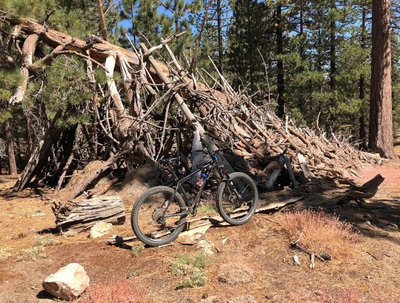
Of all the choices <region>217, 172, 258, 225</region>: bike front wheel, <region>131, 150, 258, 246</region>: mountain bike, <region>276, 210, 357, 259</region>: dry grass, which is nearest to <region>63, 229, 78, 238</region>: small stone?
<region>131, 150, 258, 246</region>: mountain bike

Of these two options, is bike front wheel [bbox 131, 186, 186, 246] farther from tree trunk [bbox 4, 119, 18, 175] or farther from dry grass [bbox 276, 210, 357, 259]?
tree trunk [bbox 4, 119, 18, 175]

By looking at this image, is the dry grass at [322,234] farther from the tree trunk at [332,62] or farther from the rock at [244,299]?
the tree trunk at [332,62]

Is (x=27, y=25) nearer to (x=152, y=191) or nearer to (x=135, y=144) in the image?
(x=135, y=144)

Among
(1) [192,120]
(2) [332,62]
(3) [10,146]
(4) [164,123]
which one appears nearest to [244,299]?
(1) [192,120]

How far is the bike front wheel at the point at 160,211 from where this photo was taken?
3.85 metres

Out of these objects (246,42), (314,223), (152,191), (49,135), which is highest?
(246,42)

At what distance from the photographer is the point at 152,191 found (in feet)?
12.8

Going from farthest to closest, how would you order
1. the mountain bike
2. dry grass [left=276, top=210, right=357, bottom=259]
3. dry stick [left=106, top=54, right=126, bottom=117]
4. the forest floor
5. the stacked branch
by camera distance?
1. dry stick [left=106, top=54, right=126, bottom=117]
2. the stacked branch
3. the mountain bike
4. dry grass [left=276, top=210, right=357, bottom=259]
5. the forest floor

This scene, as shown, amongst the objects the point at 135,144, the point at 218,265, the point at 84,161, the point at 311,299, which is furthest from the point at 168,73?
the point at 311,299

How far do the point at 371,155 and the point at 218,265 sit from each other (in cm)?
924

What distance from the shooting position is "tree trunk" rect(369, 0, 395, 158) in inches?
430

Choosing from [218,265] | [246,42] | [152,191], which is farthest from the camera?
[246,42]

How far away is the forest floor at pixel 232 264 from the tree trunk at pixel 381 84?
23.2 feet

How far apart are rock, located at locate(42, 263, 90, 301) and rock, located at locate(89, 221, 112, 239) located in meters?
1.80
